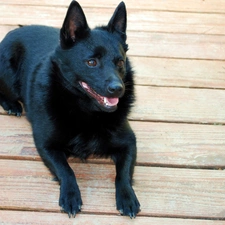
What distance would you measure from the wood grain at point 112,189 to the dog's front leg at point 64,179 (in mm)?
50

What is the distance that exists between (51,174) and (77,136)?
0.74 feet

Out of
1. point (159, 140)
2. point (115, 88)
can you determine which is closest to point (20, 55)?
point (115, 88)

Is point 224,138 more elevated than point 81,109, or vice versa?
point 81,109

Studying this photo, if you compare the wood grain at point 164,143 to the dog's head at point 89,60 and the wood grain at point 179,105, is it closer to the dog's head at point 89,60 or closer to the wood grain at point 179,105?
the wood grain at point 179,105

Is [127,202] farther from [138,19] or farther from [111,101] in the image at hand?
[138,19]

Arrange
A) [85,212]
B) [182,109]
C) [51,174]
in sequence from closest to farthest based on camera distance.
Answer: [85,212], [51,174], [182,109]

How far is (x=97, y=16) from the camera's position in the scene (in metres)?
3.31

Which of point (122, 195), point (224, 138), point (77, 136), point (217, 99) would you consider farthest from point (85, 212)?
point (217, 99)

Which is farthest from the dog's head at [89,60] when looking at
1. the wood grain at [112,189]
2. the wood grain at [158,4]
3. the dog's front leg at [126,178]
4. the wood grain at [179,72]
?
the wood grain at [158,4]

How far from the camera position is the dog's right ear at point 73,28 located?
6.15ft

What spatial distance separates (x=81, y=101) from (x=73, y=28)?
36cm

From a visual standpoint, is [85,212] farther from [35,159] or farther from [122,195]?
[35,159]

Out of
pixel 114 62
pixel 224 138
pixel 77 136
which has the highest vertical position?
pixel 114 62

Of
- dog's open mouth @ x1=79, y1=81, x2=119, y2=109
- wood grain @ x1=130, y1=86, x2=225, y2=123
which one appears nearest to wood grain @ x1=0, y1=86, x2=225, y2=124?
wood grain @ x1=130, y1=86, x2=225, y2=123
